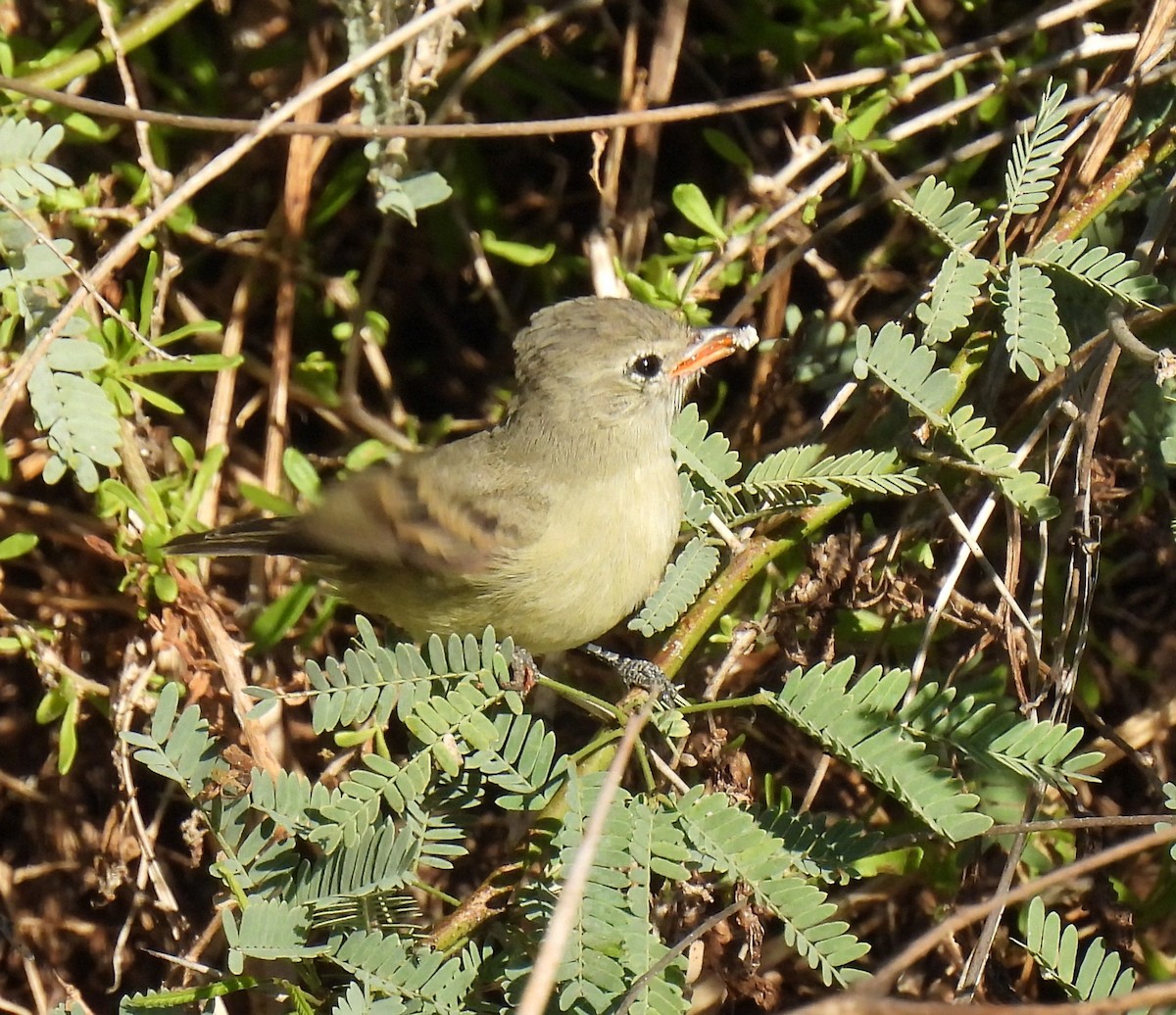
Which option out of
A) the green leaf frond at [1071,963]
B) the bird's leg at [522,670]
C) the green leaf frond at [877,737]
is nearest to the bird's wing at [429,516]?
the bird's leg at [522,670]

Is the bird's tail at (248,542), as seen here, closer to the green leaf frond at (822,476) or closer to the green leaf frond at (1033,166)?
the green leaf frond at (822,476)

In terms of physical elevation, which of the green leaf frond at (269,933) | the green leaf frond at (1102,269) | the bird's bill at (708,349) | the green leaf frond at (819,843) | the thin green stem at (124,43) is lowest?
the green leaf frond at (269,933)

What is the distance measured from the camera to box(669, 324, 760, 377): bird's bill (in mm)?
3412

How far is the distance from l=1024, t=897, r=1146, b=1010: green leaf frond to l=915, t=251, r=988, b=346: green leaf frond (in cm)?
114

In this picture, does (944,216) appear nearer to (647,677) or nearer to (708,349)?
(708,349)

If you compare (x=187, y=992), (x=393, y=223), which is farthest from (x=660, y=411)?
(x=187, y=992)

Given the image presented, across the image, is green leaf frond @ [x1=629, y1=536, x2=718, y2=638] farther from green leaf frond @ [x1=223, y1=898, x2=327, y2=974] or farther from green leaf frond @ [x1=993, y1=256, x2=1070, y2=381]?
green leaf frond @ [x1=223, y1=898, x2=327, y2=974]

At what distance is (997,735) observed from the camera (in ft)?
8.30

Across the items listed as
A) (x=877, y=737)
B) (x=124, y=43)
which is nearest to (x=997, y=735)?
(x=877, y=737)

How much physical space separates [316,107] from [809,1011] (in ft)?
10.0

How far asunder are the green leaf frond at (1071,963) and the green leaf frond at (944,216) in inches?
54.7

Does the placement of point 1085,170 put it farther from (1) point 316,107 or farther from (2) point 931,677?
(1) point 316,107

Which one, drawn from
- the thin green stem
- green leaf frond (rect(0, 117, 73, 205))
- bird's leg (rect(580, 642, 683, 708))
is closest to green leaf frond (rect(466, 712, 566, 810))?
bird's leg (rect(580, 642, 683, 708))

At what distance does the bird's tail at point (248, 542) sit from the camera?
11.3 feet
